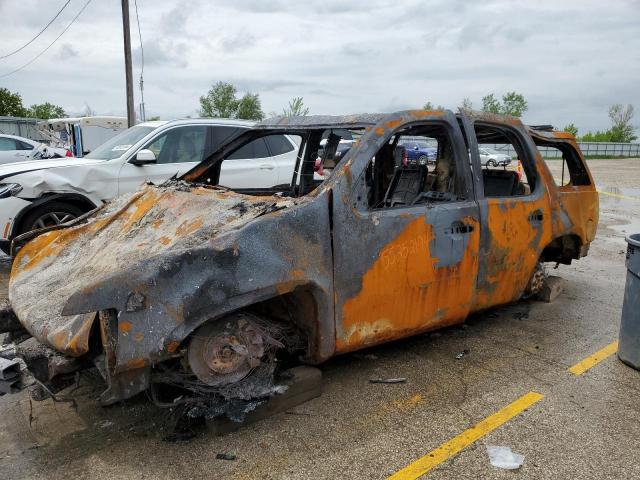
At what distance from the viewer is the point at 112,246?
10.7ft

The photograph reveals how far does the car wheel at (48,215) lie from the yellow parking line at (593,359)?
5.41m

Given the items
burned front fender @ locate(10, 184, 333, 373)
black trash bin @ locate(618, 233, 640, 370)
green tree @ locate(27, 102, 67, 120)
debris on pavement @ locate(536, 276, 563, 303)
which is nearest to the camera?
burned front fender @ locate(10, 184, 333, 373)

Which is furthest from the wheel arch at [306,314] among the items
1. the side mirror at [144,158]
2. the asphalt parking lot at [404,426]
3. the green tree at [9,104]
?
the green tree at [9,104]

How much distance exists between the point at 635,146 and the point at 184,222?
56811mm

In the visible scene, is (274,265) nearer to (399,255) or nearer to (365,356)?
(399,255)

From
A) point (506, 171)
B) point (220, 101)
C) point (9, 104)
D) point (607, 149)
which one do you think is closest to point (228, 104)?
point (220, 101)

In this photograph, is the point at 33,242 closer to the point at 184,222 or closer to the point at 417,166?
the point at 184,222

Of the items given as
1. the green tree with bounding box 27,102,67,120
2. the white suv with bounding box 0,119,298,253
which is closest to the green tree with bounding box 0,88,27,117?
the green tree with bounding box 27,102,67,120

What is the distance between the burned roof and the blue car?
98 centimetres

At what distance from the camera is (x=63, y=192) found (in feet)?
21.2

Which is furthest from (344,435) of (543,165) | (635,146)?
(635,146)

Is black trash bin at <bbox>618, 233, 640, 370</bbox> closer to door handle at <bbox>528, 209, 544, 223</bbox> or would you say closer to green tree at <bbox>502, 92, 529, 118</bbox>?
door handle at <bbox>528, 209, 544, 223</bbox>

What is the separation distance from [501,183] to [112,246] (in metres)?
3.31

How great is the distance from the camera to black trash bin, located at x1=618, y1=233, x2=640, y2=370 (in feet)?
12.1
